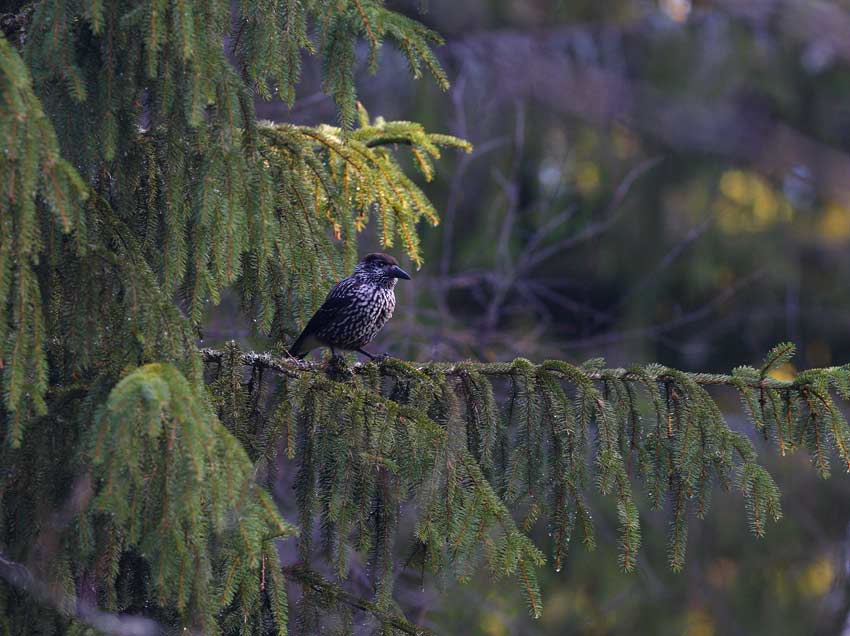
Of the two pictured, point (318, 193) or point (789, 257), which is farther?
point (789, 257)

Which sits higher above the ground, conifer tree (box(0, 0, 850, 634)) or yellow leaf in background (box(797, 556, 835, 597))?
conifer tree (box(0, 0, 850, 634))

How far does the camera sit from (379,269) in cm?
525

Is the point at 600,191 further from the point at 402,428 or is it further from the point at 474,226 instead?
the point at 402,428

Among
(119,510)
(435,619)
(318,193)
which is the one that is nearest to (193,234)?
(318,193)

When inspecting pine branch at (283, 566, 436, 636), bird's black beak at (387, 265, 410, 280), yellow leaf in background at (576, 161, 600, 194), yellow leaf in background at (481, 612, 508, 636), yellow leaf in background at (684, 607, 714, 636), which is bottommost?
yellow leaf in background at (684, 607, 714, 636)

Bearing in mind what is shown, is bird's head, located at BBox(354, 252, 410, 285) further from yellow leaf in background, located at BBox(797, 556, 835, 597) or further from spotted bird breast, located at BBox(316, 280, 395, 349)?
yellow leaf in background, located at BBox(797, 556, 835, 597)

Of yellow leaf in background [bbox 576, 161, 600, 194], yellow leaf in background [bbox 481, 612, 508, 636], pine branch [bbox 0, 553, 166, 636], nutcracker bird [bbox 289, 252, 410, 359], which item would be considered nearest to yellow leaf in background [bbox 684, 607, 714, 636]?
yellow leaf in background [bbox 481, 612, 508, 636]

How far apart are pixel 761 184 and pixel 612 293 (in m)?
1.92

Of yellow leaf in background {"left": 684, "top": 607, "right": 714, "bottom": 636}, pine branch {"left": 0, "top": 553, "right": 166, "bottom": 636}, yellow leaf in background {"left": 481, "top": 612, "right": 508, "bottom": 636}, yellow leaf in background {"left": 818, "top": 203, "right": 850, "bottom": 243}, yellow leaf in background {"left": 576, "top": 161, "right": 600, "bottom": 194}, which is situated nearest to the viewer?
pine branch {"left": 0, "top": 553, "right": 166, "bottom": 636}

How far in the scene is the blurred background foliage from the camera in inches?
372

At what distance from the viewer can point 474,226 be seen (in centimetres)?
1002

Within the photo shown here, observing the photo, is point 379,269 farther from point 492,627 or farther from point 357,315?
point 492,627

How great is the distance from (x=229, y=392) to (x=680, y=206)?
26.1 feet

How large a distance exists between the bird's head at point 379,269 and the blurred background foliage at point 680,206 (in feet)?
11.6
